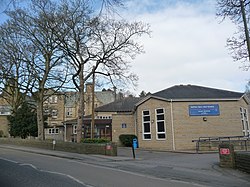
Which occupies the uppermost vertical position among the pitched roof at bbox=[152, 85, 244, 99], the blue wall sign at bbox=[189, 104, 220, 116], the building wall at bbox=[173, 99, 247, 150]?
the pitched roof at bbox=[152, 85, 244, 99]

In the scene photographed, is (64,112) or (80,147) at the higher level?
(64,112)

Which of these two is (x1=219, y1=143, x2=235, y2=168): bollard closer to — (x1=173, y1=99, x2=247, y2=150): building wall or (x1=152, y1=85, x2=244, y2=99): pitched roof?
(x1=173, y1=99, x2=247, y2=150): building wall

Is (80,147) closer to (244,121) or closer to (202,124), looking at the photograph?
(202,124)

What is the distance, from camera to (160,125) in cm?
2756

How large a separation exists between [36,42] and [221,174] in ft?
69.7

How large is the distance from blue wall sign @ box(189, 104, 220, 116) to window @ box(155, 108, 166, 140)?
2.74 metres

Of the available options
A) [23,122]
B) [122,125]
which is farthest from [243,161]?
[23,122]

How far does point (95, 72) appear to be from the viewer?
27234 mm

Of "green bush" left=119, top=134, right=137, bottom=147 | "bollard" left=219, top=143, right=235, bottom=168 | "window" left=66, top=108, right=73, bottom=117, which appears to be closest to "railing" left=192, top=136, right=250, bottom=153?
"green bush" left=119, top=134, right=137, bottom=147

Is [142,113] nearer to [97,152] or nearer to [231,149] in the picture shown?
[97,152]

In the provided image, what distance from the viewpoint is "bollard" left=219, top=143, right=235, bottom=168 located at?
44.2 ft

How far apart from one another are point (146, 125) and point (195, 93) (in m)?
5.99

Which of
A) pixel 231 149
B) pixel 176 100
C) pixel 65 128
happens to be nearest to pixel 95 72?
pixel 176 100

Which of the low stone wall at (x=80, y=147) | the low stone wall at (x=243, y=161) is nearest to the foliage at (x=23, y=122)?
the low stone wall at (x=80, y=147)
